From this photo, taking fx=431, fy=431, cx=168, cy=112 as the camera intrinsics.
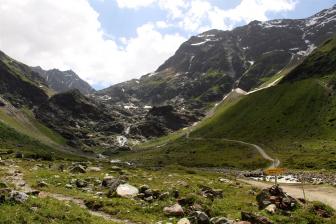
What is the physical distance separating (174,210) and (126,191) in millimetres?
8782

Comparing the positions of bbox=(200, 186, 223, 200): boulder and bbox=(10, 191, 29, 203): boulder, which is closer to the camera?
bbox=(10, 191, 29, 203): boulder

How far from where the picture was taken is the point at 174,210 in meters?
30.6

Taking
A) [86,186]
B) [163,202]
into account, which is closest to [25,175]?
[86,186]

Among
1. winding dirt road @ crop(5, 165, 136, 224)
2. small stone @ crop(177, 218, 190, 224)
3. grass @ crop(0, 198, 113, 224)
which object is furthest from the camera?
winding dirt road @ crop(5, 165, 136, 224)

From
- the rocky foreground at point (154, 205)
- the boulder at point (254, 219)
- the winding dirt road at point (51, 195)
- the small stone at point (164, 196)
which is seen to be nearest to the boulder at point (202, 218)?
the rocky foreground at point (154, 205)

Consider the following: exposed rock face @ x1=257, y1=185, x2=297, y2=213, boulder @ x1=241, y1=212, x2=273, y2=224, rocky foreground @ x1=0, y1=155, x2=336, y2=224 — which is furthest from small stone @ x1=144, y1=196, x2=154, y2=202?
boulder @ x1=241, y1=212, x2=273, y2=224

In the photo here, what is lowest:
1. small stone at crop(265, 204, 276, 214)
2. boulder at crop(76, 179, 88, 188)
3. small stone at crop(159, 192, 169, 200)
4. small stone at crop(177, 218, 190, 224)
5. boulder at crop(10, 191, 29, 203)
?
small stone at crop(177, 218, 190, 224)

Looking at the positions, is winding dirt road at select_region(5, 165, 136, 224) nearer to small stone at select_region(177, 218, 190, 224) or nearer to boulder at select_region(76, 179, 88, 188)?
small stone at select_region(177, 218, 190, 224)

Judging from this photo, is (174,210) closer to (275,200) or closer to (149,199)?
(149,199)

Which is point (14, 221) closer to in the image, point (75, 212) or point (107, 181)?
point (75, 212)

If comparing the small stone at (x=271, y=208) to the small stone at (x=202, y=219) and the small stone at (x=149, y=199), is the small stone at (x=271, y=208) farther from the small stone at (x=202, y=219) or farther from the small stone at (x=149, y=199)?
the small stone at (x=149, y=199)

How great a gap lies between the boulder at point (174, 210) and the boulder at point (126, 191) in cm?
689

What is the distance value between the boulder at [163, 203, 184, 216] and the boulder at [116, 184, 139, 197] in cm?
689

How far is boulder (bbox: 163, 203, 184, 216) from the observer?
99.9 feet
